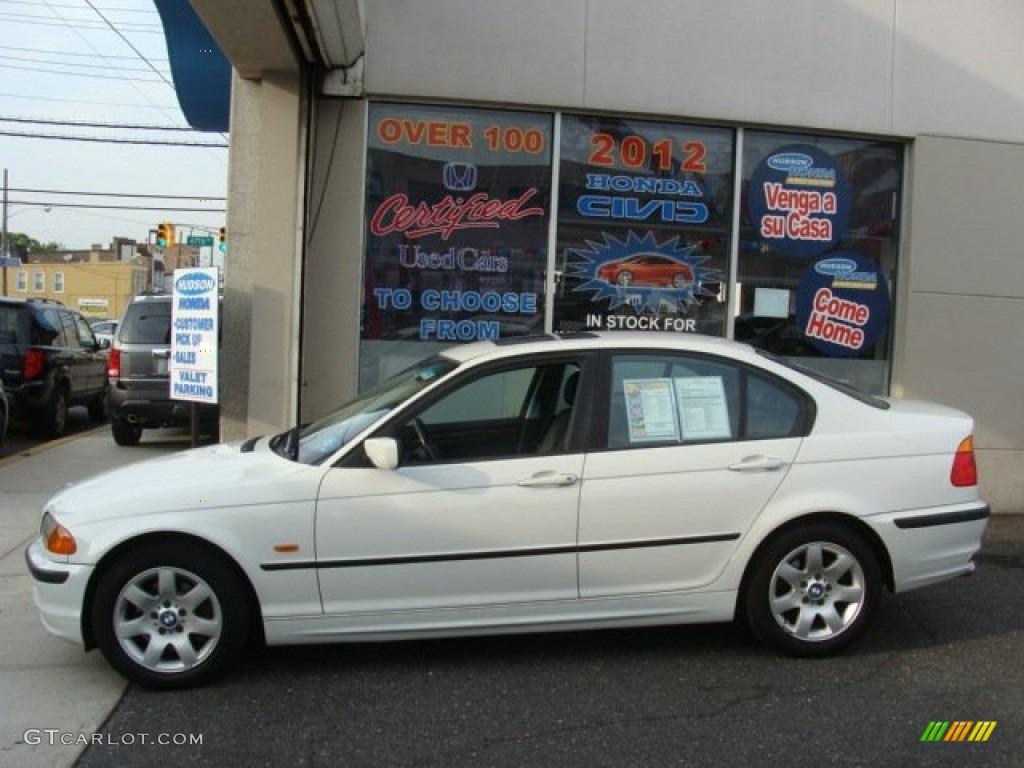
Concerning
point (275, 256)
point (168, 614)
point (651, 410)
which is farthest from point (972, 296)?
point (168, 614)

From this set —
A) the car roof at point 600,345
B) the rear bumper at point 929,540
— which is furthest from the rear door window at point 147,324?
the rear bumper at point 929,540

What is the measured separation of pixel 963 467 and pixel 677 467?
1488mm

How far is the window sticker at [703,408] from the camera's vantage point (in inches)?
174

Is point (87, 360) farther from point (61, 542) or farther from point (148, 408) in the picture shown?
point (61, 542)


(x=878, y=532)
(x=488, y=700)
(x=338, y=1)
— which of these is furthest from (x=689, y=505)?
(x=338, y=1)

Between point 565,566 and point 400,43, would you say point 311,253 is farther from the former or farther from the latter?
point 565,566

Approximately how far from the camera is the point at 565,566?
13.8 feet

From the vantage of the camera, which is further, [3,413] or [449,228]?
[3,413]

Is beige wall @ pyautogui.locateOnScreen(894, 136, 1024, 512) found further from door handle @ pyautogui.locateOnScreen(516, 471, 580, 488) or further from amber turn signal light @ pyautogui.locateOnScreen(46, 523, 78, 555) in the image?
amber turn signal light @ pyautogui.locateOnScreen(46, 523, 78, 555)

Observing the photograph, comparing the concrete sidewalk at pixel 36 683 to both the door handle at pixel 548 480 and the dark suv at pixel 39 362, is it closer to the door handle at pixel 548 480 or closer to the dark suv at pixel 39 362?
the door handle at pixel 548 480

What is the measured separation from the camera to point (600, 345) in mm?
4527

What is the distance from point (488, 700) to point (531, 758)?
0.54 m

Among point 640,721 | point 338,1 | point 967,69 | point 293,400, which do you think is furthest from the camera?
point 967,69

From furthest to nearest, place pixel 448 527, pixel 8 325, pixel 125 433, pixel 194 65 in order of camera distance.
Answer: pixel 8 325 < pixel 125 433 < pixel 194 65 < pixel 448 527
